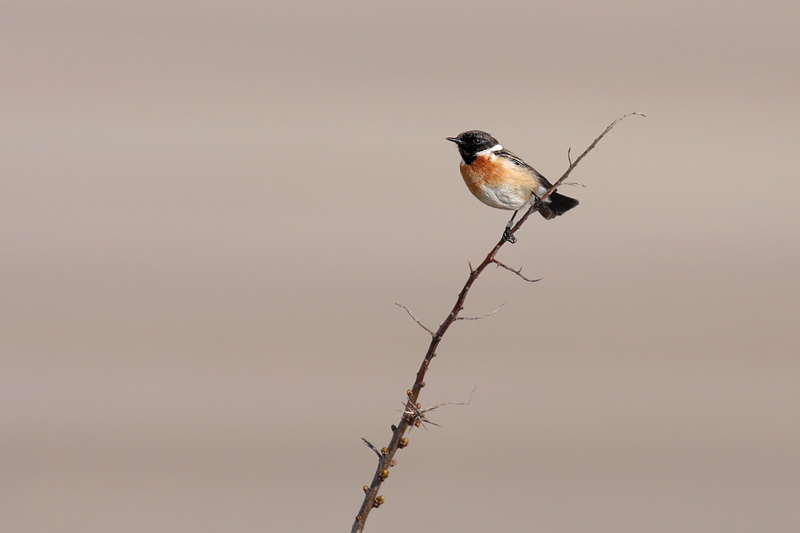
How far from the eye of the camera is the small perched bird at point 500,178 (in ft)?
13.6

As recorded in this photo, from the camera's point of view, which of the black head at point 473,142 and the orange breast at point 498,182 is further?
the black head at point 473,142

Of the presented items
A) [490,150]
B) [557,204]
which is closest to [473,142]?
[490,150]

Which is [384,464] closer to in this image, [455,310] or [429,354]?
[429,354]

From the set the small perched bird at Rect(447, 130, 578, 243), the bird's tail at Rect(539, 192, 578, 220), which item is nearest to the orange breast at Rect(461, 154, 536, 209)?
the small perched bird at Rect(447, 130, 578, 243)

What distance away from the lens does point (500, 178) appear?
13.7ft

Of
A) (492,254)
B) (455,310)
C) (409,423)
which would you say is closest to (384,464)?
(409,423)

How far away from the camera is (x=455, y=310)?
80.7 inches

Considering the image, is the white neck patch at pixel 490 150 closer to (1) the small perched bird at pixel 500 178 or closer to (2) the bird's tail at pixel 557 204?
(1) the small perched bird at pixel 500 178

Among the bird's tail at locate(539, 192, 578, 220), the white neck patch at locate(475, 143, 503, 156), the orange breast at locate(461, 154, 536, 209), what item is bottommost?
the bird's tail at locate(539, 192, 578, 220)

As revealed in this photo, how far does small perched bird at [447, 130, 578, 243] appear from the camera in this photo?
13.6 feet

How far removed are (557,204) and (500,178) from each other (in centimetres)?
34

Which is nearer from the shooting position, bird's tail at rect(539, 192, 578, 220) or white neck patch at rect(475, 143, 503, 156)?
bird's tail at rect(539, 192, 578, 220)

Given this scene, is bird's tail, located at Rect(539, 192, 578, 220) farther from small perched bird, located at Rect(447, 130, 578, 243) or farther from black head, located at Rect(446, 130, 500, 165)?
black head, located at Rect(446, 130, 500, 165)

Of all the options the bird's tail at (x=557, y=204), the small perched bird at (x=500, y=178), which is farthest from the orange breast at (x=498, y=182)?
the bird's tail at (x=557, y=204)
